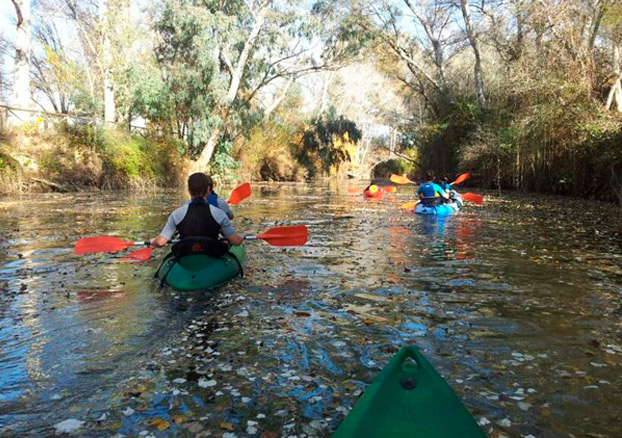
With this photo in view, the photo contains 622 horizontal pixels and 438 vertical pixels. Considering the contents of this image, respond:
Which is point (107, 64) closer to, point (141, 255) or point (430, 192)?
point (430, 192)

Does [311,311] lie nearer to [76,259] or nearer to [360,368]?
[360,368]

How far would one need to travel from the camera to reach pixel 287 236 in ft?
23.5

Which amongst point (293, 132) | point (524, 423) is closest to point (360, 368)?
point (524, 423)

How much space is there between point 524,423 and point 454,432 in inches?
47.6

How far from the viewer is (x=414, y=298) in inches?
221

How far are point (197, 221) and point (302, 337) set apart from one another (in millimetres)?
2063

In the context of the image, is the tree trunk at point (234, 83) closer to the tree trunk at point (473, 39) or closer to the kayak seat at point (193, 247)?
the tree trunk at point (473, 39)

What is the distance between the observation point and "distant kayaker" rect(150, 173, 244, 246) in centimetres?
571

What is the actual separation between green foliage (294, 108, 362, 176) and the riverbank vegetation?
125 mm

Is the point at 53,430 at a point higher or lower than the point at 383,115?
lower

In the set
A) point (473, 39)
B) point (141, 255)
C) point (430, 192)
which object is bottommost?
point (141, 255)

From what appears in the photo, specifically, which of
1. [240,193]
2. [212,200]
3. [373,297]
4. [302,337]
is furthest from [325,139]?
[302,337]

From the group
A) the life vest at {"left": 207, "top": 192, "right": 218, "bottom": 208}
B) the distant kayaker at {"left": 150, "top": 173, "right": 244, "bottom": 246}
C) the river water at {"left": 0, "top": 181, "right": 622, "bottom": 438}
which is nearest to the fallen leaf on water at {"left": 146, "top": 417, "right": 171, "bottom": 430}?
the river water at {"left": 0, "top": 181, "right": 622, "bottom": 438}

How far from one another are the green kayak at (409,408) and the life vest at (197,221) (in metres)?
4.03
